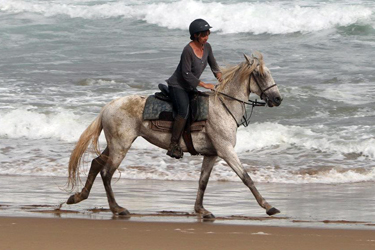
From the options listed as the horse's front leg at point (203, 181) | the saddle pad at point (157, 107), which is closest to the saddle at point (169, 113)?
the saddle pad at point (157, 107)

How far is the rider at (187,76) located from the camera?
751 cm

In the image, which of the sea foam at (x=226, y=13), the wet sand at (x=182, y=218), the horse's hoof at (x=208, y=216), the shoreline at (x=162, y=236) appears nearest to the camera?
the shoreline at (x=162, y=236)

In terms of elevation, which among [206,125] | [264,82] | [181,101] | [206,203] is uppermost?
[264,82]

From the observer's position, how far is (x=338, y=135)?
1333 cm

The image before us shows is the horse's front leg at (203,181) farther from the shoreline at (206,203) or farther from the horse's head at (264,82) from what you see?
the horse's head at (264,82)

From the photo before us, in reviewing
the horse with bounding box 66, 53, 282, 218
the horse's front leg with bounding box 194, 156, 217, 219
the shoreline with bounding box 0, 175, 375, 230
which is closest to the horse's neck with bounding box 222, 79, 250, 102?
the horse with bounding box 66, 53, 282, 218

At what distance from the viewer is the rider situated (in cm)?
751

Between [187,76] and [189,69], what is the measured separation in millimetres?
82

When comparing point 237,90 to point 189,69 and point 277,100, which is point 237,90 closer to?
point 277,100

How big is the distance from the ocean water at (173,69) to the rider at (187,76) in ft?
1.62

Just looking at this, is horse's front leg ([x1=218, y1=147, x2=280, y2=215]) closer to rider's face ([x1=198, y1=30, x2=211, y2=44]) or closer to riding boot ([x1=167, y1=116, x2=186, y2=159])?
riding boot ([x1=167, y1=116, x2=186, y2=159])

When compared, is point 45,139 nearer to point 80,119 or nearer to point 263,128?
point 80,119

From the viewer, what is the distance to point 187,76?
750cm

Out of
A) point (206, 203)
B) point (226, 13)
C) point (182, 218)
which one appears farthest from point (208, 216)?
point (226, 13)
